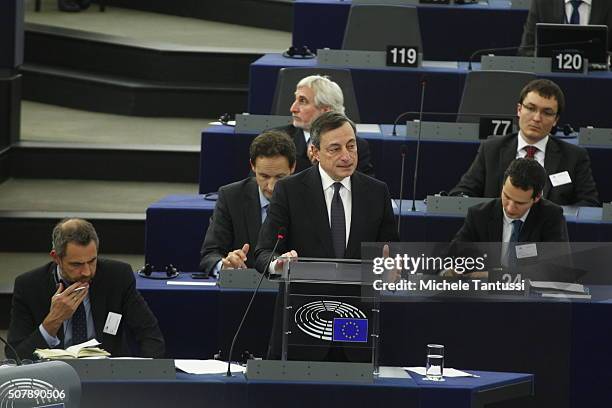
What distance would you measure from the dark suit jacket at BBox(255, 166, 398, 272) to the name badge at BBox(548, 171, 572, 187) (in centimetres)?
160

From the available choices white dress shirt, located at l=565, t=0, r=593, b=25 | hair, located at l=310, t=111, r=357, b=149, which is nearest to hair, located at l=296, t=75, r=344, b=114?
hair, located at l=310, t=111, r=357, b=149

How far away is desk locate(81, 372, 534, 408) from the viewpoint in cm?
429

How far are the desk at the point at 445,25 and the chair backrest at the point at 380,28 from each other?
43cm

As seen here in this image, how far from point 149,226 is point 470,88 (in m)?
1.82

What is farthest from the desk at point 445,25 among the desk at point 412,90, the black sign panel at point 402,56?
the black sign panel at point 402,56

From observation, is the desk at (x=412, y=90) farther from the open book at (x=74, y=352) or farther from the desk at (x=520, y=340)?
the open book at (x=74, y=352)

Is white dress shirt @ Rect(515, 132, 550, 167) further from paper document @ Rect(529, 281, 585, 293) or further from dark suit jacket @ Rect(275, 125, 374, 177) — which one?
paper document @ Rect(529, 281, 585, 293)

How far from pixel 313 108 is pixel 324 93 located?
8 centimetres

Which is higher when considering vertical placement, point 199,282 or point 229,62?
point 229,62

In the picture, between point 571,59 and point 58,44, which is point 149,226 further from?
point 58,44

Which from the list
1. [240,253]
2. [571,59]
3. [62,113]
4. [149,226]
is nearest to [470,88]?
[571,59]

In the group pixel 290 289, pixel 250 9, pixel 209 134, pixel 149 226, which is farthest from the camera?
pixel 250 9

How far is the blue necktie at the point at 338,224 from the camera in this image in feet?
16.3

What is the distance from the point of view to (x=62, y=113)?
355 inches
